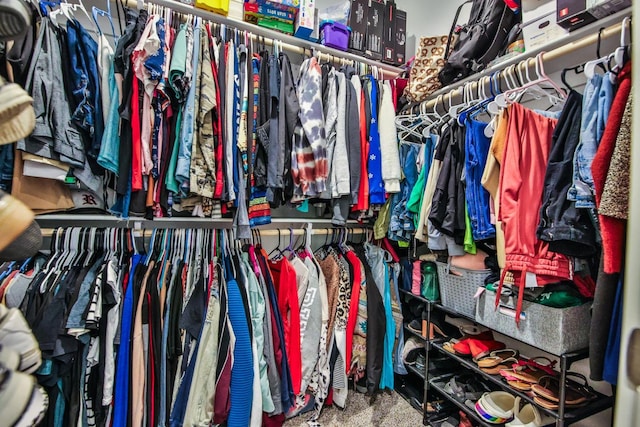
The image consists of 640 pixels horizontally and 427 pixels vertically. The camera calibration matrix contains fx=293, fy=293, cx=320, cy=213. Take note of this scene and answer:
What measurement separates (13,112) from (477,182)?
1.42 m

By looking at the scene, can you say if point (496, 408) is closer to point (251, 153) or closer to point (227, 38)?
point (251, 153)

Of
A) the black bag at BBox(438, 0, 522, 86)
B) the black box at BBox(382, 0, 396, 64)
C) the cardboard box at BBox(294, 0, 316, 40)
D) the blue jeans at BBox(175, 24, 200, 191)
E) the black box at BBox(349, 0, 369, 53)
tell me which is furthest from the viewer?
the black box at BBox(382, 0, 396, 64)

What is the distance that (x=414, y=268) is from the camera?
1.78m

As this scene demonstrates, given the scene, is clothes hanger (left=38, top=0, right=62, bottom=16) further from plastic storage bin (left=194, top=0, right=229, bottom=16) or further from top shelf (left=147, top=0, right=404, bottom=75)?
plastic storage bin (left=194, top=0, right=229, bottom=16)

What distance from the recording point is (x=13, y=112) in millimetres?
406

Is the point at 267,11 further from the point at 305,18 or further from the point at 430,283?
the point at 430,283

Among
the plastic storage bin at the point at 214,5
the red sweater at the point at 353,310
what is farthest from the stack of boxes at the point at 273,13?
the red sweater at the point at 353,310

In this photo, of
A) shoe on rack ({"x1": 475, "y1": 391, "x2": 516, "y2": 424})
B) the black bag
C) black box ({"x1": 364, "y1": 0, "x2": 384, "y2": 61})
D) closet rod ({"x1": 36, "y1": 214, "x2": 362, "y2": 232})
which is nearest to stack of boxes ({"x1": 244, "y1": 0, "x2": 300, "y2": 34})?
black box ({"x1": 364, "y1": 0, "x2": 384, "y2": 61})

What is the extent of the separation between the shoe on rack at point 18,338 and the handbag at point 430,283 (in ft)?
5.33

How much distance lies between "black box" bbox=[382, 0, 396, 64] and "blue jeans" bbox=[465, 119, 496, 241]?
3.05 feet

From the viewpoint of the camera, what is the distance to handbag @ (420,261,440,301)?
1.65 metres

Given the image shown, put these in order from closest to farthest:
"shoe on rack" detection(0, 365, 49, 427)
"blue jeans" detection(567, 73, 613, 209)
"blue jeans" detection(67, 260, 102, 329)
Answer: "shoe on rack" detection(0, 365, 49, 427) → "blue jeans" detection(567, 73, 613, 209) → "blue jeans" detection(67, 260, 102, 329)

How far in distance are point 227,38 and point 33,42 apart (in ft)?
2.59

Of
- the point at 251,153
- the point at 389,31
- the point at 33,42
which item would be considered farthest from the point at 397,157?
the point at 33,42
